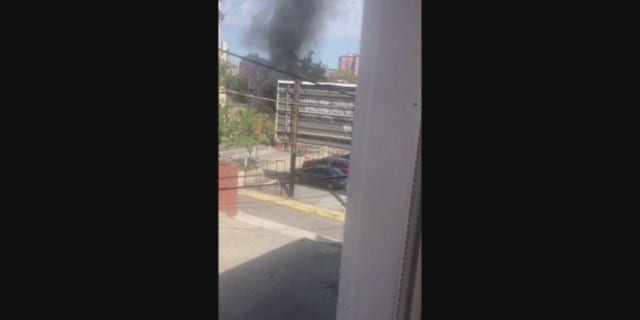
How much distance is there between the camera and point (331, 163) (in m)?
0.88

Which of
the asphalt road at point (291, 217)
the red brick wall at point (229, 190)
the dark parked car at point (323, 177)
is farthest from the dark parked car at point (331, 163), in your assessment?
the red brick wall at point (229, 190)

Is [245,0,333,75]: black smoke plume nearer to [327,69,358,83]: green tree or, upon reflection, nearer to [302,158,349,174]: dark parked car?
[327,69,358,83]: green tree

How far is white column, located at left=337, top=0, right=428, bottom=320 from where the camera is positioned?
27.5 inches

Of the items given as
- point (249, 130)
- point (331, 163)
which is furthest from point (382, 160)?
point (249, 130)

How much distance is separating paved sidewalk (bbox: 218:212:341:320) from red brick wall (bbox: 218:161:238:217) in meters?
0.02

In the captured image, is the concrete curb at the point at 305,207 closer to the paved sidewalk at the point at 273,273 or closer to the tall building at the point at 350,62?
the paved sidewalk at the point at 273,273

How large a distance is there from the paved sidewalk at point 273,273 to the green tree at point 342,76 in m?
0.34

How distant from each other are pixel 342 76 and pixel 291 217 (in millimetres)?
332

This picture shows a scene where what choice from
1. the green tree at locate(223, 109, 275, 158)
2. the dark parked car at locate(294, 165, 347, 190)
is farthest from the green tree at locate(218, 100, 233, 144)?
the dark parked car at locate(294, 165, 347, 190)

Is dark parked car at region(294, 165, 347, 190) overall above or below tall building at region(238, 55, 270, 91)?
below

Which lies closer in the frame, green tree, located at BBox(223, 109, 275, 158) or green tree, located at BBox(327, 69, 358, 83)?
green tree, located at BBox(223, 109, 275, 158)
